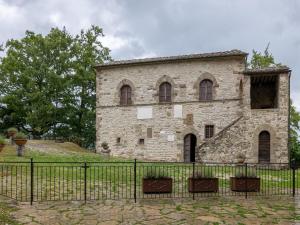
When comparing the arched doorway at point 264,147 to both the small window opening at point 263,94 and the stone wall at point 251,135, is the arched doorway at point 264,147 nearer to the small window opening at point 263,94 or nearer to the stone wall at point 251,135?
the stone wall at point 251,135

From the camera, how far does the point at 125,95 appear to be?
2400 centimetres

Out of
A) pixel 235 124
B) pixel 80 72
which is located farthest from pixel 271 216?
pixel 80 72

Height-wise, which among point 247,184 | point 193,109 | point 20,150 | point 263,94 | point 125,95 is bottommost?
point 247,184

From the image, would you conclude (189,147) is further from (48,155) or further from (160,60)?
(48,155)

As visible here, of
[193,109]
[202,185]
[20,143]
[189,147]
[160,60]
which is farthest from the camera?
[160,60]

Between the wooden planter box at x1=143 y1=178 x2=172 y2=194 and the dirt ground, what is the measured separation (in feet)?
2.38

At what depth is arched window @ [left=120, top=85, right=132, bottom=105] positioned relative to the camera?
23.9m

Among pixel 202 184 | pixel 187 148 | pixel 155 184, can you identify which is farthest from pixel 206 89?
pixel 155 184

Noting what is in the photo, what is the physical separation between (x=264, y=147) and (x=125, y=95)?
32.9ft

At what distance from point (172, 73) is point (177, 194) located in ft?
44.0

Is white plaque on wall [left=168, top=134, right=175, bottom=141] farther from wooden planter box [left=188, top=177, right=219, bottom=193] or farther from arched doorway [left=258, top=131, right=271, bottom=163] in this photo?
wooden planter box [left=188, top=177, right=219, bottom=193]

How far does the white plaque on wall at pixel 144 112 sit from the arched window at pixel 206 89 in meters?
3.60

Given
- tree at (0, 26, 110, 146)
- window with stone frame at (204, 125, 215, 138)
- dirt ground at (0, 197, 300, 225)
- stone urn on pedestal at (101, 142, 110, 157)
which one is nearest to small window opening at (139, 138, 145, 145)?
stone urn on pedestal at (101, 142, 110, 157)

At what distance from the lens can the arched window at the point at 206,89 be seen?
21984 millimetres
